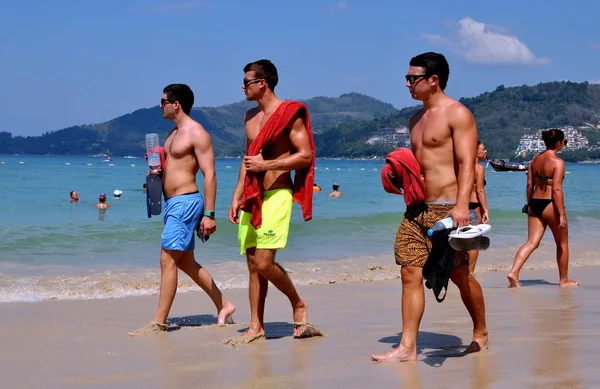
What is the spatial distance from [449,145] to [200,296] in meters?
4.25

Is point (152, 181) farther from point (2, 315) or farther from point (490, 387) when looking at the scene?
point (490, 387)

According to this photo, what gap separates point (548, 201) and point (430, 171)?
4.55m

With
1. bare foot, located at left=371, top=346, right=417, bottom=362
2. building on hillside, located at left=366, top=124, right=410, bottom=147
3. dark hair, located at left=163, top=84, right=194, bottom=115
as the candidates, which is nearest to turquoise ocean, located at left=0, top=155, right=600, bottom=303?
dark hair, located at left=163, top=84, right=194, bottom=115

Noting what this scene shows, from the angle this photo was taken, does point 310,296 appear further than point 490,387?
Yes

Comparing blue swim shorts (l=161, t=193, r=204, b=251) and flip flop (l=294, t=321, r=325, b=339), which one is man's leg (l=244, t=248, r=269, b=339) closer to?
flip flop (l=294, t=321, r=325, b=339)

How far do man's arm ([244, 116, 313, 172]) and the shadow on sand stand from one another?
1.35 m

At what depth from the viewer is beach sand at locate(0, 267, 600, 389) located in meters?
4.78

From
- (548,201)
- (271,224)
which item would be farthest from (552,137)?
(271,224)

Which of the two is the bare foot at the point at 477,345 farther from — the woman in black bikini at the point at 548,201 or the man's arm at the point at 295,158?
the woman in black bikini at the point at 548,201

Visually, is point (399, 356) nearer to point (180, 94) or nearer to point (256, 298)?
point (256, 298)

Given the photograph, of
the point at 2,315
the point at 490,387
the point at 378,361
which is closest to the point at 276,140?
the point at 378,361

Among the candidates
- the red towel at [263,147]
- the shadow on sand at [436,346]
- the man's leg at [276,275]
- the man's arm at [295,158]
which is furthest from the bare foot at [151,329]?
the shadow on sand at [436,346]

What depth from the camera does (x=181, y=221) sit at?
6.44 metres

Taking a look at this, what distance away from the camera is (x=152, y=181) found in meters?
6.59
